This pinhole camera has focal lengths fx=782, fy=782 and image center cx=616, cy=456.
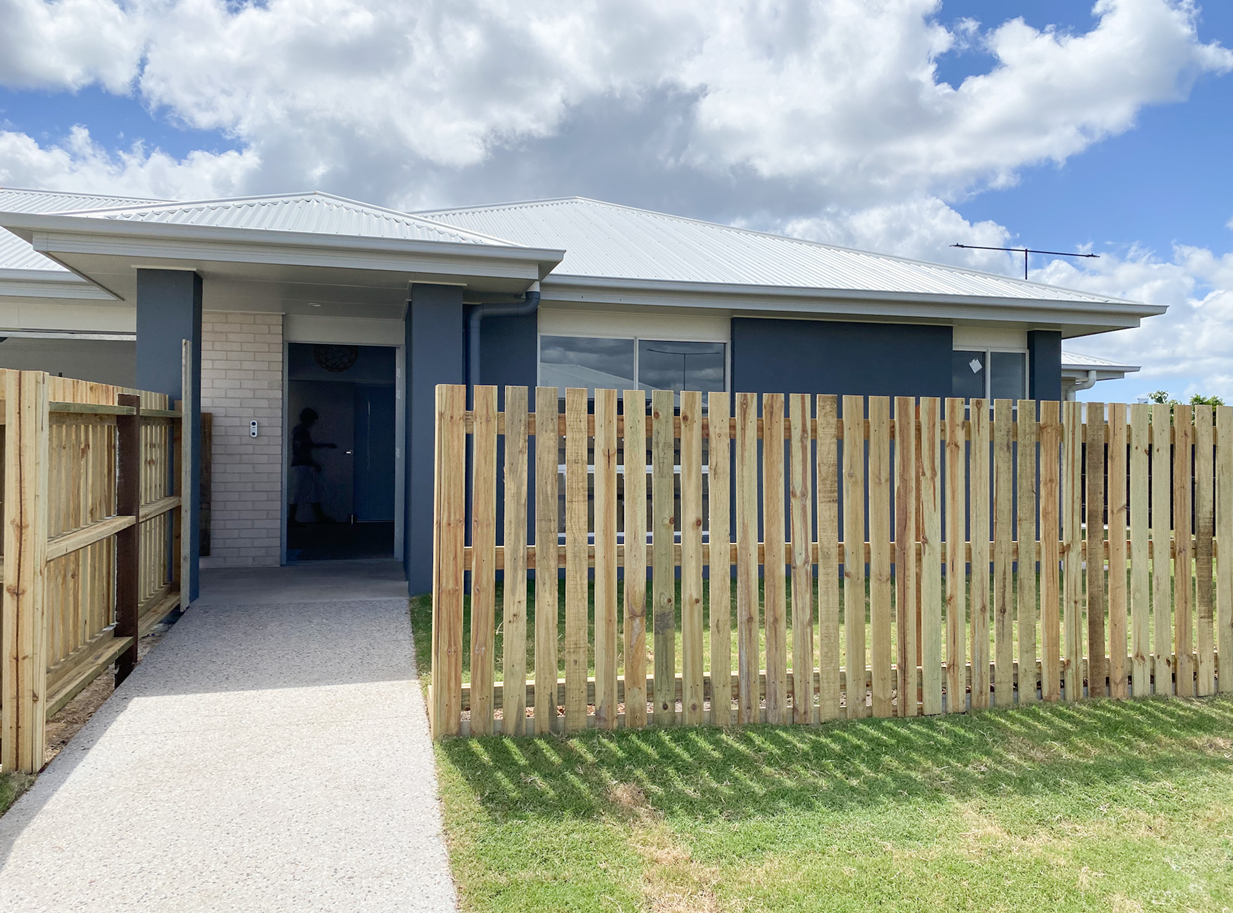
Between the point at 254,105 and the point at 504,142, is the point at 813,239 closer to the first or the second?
the point at 254,105

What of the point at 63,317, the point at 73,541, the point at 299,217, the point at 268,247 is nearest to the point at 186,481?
the point at 268,247

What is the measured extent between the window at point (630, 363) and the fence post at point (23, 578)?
5.24 metres

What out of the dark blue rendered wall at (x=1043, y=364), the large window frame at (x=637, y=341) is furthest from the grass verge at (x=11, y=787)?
the dark blue rendered wall at (x=1043, y=364)

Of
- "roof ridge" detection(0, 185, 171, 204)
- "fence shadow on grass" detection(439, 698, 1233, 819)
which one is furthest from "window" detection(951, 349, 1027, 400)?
"roof ridge" detection(0, 185, 171, 204)

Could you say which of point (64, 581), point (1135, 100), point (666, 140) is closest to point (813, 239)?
point (1135, 100)

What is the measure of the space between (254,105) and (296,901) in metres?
9.77

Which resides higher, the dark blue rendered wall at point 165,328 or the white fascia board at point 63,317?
the white fascia board at point 63,317

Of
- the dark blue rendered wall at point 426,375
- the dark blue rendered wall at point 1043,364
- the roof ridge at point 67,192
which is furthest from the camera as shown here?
the roof ridge at point 67,192

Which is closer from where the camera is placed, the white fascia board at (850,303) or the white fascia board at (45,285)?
the white fascia board at (45,285)

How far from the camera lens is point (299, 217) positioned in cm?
704

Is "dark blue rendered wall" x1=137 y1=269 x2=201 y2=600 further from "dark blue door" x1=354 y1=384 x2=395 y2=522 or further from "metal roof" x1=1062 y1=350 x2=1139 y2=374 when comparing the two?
"metal roof" x1=1062 y1=350 x2=1139 y2=374

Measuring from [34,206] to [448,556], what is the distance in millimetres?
10414

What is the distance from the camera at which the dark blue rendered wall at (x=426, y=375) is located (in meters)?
6.87

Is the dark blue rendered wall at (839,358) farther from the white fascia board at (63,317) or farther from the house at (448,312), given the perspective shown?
the white fascia board at (63,317)
